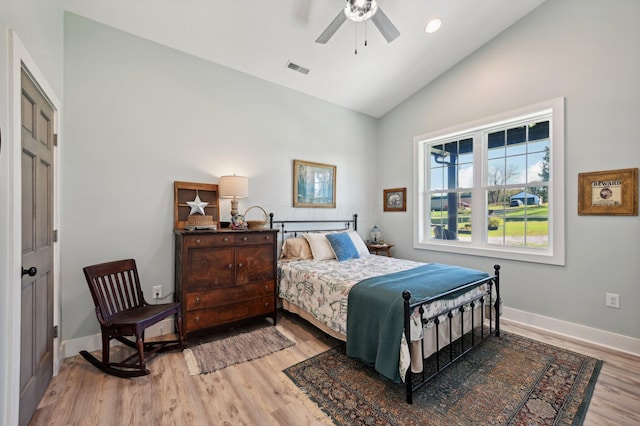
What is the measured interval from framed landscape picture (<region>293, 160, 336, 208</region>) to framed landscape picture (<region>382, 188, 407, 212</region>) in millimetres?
1016

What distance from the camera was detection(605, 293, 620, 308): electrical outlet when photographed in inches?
99.9

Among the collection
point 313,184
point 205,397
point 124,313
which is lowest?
point 205,397

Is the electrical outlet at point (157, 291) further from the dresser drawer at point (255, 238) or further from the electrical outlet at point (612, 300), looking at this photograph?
the electrical outlet at point (612, 300)

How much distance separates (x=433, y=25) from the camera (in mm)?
3006

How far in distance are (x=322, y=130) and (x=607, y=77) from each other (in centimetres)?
313

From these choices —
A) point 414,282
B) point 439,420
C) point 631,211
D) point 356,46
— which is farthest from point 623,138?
point 439,420

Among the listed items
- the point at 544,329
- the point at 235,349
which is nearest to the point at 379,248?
the point at 544,329

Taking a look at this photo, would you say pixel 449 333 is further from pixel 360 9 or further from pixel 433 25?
pixel 433 25

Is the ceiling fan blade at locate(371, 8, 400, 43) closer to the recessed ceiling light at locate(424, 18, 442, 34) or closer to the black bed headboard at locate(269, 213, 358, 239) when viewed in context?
the recessed ceiling light at locate(424, 18, 442, 34)

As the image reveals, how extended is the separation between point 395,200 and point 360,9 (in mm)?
2852

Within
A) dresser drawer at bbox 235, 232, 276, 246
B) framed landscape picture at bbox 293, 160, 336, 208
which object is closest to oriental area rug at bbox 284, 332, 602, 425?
dresser drawer at bbox 235, 232, 276, 246

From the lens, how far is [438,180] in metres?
4.12

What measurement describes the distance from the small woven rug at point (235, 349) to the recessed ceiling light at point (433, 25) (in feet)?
12.1

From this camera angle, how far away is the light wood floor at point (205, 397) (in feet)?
5.44
